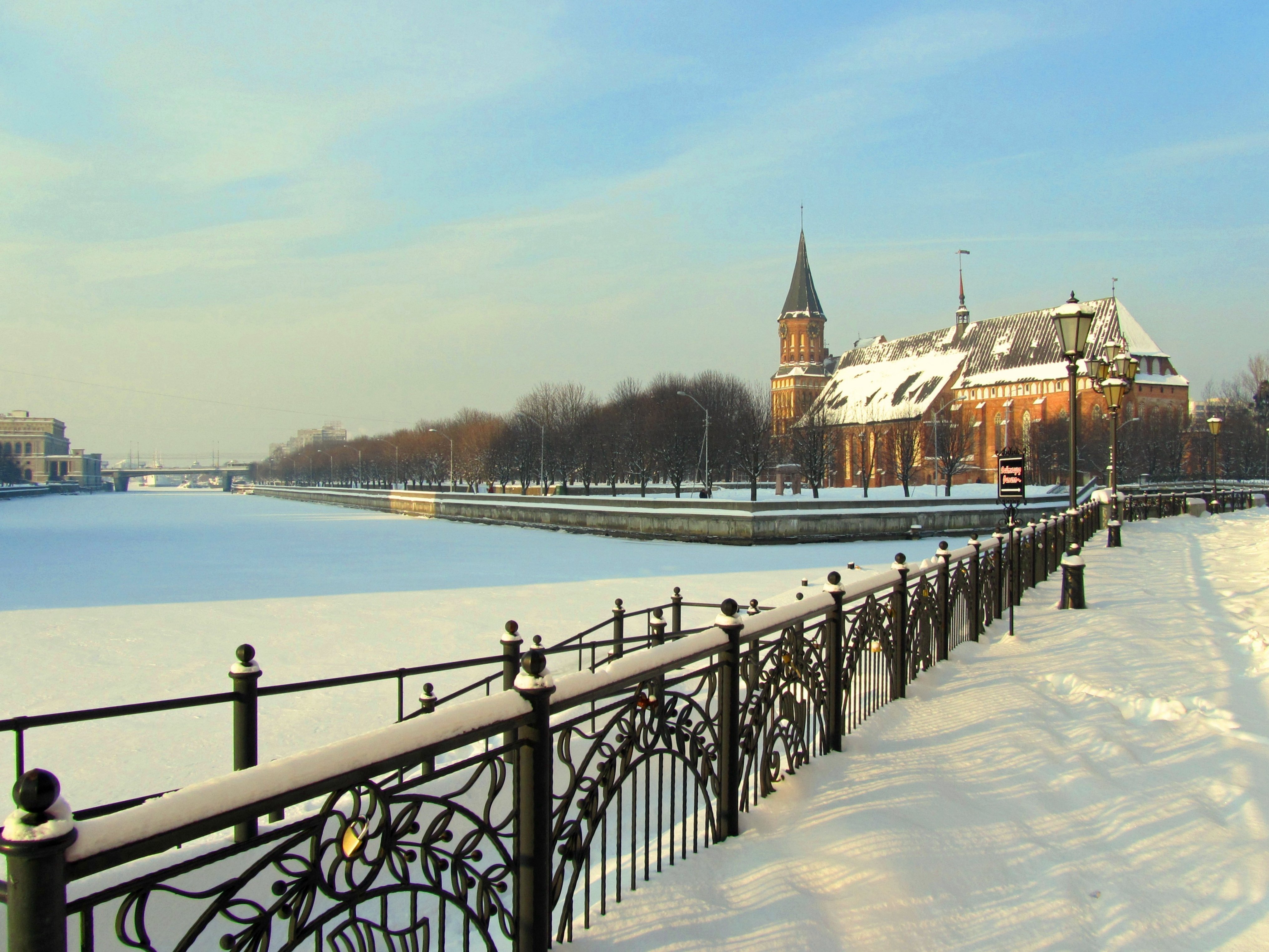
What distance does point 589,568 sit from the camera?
28.6m

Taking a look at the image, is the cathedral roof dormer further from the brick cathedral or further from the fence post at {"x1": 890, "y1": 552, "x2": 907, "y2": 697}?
the fence post at {"x1": 890, "y1": 552, "x2": 907, "y2": 697}

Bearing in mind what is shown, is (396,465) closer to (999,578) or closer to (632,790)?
(999,578)

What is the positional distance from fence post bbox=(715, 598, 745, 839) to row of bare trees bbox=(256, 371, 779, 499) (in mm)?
49238

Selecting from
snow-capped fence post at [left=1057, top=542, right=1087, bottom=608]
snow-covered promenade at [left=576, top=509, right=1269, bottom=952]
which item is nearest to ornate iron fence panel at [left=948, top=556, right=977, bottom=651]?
snow-covered promenade at [left=576, top=509, right=1269, bottom=952]

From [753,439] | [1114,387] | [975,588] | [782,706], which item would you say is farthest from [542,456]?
[782,706]

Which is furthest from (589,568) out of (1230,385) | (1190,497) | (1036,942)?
(1230,385)

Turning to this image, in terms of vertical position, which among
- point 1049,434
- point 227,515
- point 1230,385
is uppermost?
point 1230,385

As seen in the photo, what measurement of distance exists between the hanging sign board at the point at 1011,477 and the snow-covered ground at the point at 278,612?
8.31 meters

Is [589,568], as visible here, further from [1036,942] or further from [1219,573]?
[1036,942]

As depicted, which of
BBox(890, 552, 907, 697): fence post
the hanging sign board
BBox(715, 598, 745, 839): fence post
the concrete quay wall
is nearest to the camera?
BBox(715, 598, 745, 839): fence post

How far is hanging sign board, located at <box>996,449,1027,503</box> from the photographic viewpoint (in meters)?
11.6

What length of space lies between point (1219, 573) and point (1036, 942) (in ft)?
52.6

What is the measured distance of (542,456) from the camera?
7000 cm

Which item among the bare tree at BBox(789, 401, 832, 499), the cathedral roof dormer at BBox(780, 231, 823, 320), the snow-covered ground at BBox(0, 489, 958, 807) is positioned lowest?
the snow-covered ground at BBox(0, 489, 958, 807)
